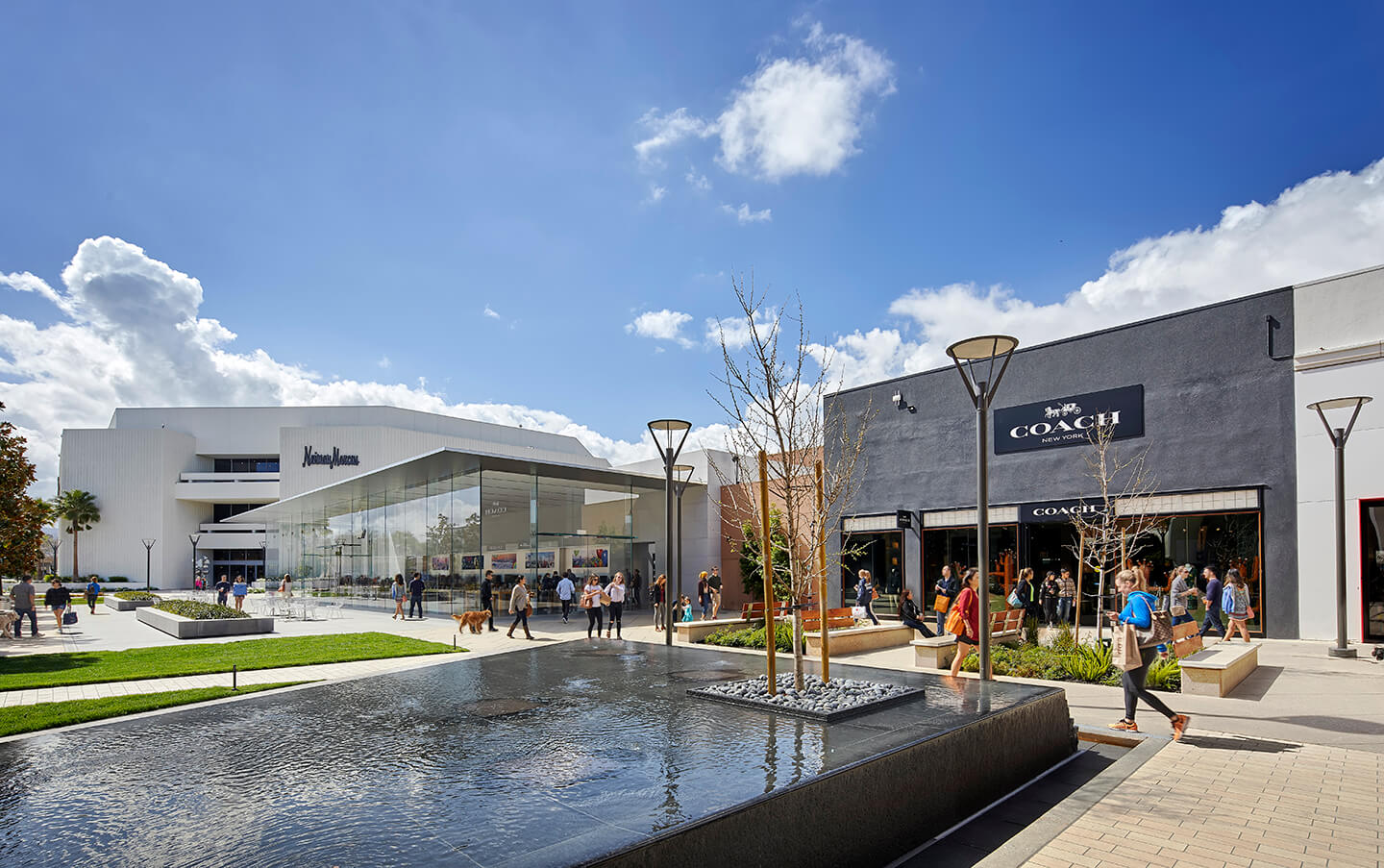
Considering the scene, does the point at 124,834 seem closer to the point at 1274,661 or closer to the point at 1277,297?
the point at 1274,661

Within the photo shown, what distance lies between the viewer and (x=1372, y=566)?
15992 mm

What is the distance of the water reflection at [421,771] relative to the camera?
371 centimetres

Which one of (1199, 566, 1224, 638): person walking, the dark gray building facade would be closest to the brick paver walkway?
the dark gray building facade

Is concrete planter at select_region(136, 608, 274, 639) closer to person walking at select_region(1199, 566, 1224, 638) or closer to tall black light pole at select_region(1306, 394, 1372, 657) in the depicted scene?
person walking at select_region(1199, 566, 1224, 638)

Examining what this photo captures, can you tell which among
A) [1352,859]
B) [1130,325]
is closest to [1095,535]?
[1130,325]

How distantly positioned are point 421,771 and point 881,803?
2.92m

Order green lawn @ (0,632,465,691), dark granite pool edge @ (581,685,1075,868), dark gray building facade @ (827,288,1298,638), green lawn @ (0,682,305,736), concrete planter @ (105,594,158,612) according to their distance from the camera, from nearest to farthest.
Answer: dark granite pool edge @ (581,685,1075,868), green lawn @ (0,682,305,736), green lawn @ (0,632,465,691), dark gray building facade @ (827,288,1298,638), concrete planter @ (105,594,158,612)

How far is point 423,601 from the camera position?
27.0 metres

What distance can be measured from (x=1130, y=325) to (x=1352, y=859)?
1758 cm

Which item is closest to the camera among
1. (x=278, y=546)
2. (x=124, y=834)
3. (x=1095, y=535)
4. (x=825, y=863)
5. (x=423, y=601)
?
(x=124, y=834)

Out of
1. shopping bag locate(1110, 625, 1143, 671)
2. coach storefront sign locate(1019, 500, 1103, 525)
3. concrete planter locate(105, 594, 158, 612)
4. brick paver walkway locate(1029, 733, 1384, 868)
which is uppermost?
coach storefront sign locate(1019, 500, 1103, 525)

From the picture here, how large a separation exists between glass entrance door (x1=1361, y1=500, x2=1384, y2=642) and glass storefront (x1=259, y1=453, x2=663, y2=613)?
20.0 meters

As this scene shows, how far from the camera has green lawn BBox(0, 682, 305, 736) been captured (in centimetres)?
857

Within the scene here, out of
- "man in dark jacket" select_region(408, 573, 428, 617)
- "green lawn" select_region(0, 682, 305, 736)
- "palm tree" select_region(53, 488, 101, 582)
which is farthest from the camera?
"palm tree" select_region(53, 488, 101, 582)
